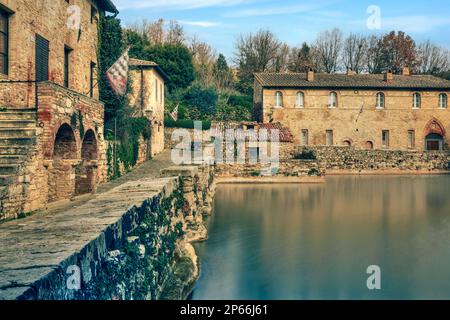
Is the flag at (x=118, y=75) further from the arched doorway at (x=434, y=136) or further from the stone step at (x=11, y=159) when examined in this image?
the arched doorway at (x=434, y=136)

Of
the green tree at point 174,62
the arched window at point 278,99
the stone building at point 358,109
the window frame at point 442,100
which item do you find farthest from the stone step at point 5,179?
the window frame at point 442,100

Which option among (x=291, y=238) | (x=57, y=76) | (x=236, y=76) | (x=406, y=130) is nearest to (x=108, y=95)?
(x=57, y=76)

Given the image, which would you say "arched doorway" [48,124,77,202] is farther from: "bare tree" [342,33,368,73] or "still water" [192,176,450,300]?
"bare tree" [342,33,368,73]

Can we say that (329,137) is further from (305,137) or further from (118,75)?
(118,75)

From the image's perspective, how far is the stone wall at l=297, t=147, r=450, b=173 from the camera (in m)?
33.5

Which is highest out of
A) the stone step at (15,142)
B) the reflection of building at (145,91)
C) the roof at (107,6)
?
the roof at (107,6)

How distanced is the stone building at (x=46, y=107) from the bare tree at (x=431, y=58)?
2019 inches

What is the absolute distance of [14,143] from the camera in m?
8.74

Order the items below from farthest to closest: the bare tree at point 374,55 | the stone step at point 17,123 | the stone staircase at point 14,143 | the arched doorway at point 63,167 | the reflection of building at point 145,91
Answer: the bare tree at point 374,55
the reflection of building at point 145,91
the arched doorway at point 63,167
the stone step at point 17,123
the stone staircase at point 14,143

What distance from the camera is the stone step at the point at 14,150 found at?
27.7 ft

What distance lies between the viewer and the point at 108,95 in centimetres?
2003

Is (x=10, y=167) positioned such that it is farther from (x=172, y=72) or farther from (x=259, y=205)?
(x=172, y=72)

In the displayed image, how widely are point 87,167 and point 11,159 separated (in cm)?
509

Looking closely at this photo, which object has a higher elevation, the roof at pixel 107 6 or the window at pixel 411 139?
the roof at pixel 107 6
